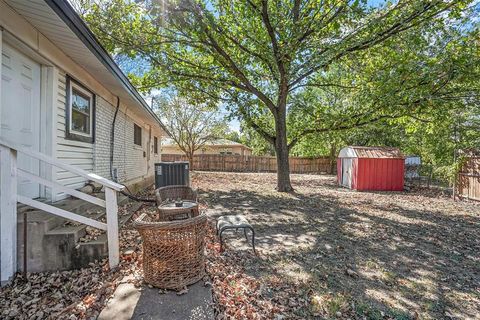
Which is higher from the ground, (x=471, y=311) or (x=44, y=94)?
(x=44, y=94)

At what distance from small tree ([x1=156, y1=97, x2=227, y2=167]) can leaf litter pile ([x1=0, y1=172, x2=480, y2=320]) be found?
62.9 feet

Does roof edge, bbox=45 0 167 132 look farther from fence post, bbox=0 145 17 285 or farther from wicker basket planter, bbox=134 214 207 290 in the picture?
wicker basket planter, bbox=134 214 207 290

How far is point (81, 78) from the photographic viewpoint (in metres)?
4.87

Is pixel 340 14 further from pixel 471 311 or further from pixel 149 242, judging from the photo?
pixel 149 242

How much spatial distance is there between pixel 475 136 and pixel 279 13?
14.0m

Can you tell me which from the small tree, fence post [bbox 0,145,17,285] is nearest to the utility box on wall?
fence post [bbox 0,145,17,285]

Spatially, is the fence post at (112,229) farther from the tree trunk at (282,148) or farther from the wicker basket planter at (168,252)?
the tree trunk at (282,148)

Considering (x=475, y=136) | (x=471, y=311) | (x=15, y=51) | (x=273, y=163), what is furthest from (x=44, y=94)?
(x=273, y=163)

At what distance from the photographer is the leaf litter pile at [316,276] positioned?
8.45 ft

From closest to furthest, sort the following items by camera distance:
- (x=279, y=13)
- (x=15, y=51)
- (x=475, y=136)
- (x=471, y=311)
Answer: (x=471, y=311) < (x=15, y=51) < (x=279, y=13) < (x=475, y=136)

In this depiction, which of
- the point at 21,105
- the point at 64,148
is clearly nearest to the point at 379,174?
the point at 64,148

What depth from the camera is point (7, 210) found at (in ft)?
8.70

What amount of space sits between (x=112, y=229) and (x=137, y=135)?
788 cm

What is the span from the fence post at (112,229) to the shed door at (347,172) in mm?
12812
